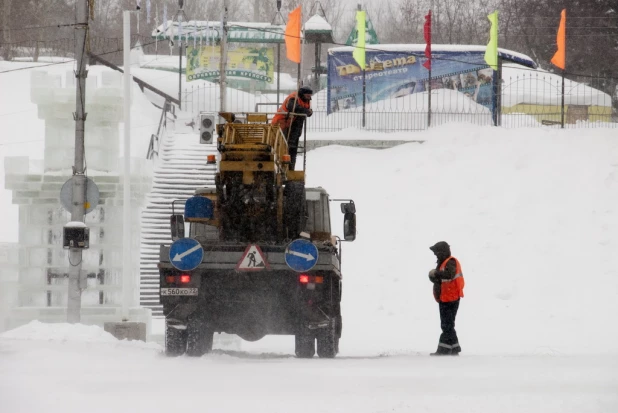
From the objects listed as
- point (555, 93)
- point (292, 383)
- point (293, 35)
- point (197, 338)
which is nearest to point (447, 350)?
point (197, 338)

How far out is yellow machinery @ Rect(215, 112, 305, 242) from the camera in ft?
47.0

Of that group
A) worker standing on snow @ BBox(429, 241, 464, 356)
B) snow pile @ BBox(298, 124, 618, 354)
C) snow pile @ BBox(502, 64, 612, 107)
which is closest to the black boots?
worker standing on snow @ BBox(429, 241, 464, 356)

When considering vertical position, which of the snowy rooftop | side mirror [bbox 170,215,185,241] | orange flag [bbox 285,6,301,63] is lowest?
side mirror [bbox 170,215,185,241]

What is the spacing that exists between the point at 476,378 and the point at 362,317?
13350mm

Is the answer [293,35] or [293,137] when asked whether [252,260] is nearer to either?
[293,137]

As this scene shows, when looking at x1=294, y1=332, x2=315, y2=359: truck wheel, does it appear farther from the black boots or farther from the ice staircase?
the ice staircase

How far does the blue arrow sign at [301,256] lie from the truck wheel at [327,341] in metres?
1.07

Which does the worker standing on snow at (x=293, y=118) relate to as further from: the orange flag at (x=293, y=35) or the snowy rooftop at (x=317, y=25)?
the snowy rooftop at (x=317, y=25)

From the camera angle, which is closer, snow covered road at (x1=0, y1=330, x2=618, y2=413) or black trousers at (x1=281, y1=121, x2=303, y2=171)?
snow covered road at (x1=0, y1=330, x2=618, y2=413)

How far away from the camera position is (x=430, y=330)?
904 inches

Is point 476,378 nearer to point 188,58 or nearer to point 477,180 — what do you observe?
point 477,180

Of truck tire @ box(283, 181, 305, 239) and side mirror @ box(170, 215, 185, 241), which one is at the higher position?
truck tire @ box(283, 181, 305, 239)

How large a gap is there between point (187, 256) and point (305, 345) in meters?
2.08

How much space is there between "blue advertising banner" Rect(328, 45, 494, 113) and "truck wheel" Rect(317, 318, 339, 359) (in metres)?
26.5
